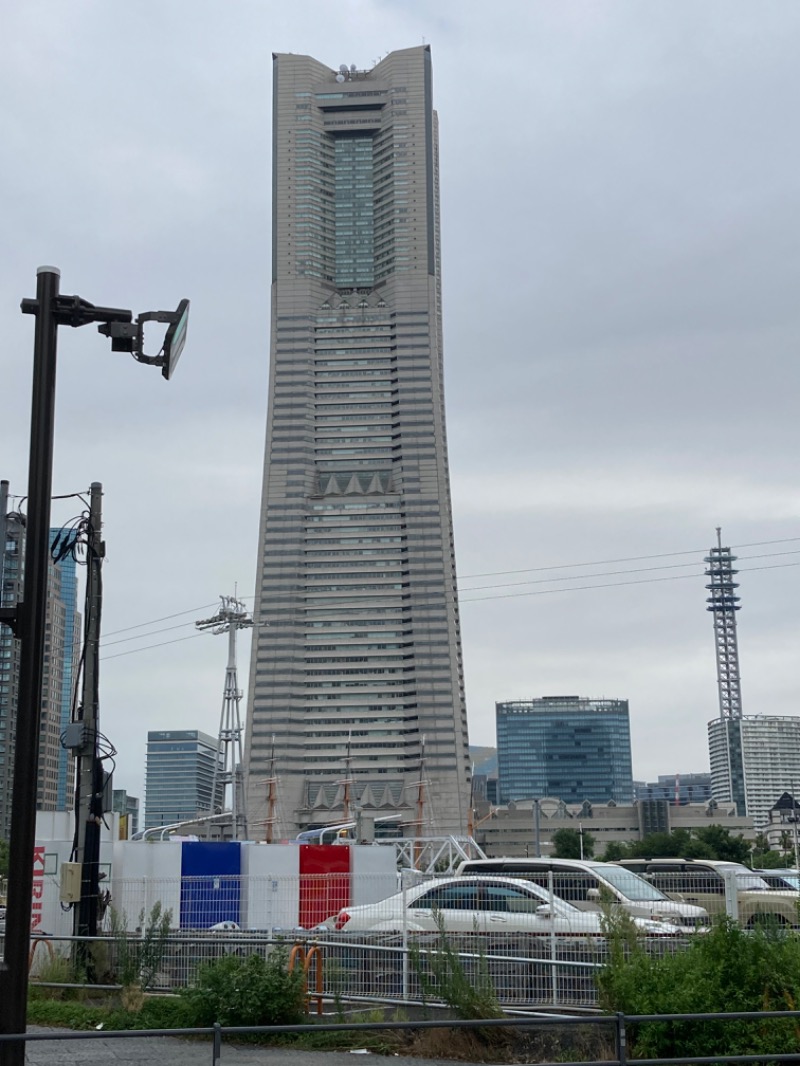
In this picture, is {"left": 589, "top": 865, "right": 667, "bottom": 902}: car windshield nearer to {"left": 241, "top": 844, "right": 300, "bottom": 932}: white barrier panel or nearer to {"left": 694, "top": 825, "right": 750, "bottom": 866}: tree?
{"left": 241, "top": 844, "right": 300, "bottom": 932}: white barrier panel

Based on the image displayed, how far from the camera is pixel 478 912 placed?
54.6ft

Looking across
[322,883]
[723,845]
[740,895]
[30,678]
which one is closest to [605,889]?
[740,895]

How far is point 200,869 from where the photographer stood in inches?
1081

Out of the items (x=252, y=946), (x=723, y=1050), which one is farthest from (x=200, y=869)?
(x=723, y=1050)

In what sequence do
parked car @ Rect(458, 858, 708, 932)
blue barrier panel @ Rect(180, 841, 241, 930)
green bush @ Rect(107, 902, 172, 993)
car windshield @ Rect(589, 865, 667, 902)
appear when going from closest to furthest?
green bush @ Rect(107, 902, 172, 993) → parked car @ Rect(458, 858, 708, 932) → car windshield @ Rect(589, 865, 667, 902) → blue barrier panel @ Rect(180, 841, 241, 930)

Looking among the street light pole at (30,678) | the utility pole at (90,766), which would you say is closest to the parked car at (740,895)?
the street light pole at (30,678)

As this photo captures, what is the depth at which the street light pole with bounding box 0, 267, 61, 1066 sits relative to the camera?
832 cm

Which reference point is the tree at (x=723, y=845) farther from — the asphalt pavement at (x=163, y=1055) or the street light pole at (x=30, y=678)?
the street light pole at (x=30, y=678)

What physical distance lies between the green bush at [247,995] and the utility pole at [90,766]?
7386 mm

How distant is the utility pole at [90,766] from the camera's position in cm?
2022

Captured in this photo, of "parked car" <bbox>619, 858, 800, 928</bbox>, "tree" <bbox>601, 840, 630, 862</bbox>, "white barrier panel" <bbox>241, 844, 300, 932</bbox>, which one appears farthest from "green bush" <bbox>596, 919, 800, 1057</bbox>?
"tree" <bbox>601, 840, 630, 862</bbox>

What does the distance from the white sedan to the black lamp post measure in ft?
25.2

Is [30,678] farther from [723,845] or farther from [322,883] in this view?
[723,845]

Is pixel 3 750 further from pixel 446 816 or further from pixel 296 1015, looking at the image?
pixel 296 1015
